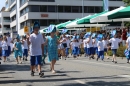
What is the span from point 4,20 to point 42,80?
10339 cm

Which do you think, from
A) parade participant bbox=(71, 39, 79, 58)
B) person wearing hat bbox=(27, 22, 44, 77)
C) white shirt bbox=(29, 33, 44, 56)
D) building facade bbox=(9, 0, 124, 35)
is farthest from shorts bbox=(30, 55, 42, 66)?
building facade bbox=(9, 0, 124, 35)

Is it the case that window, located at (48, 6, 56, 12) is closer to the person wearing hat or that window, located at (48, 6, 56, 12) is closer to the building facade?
the building facade

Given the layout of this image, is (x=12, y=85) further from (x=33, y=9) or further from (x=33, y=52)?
(x=33, y=9)

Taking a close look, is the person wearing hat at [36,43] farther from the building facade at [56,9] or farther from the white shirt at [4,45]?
the building facade at [56,9]

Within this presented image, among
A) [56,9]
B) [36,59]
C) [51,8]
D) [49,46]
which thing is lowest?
[36,59]

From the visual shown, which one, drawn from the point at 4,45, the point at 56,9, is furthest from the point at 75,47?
the point at 56,9

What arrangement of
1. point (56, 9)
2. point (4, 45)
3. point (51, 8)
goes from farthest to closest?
point (56, 9) → point (51, 8) → point (4, 45)

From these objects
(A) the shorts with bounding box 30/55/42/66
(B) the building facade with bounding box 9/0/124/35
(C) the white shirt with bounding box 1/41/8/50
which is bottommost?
(A) the shorts with bounding box 30/55/42/66

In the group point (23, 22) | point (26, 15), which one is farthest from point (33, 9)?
point (23, 22)

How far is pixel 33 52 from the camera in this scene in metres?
12.5

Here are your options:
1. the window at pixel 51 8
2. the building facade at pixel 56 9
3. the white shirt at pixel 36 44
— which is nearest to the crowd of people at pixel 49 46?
the white shirt at pixel 36 44

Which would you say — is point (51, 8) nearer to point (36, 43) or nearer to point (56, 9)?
point (56, 9)

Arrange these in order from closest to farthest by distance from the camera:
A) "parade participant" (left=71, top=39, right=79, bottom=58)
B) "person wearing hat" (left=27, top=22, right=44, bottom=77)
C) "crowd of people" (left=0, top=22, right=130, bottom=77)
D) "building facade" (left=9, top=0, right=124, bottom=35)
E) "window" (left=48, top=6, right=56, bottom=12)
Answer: "person wearing hat" (left=27, top=22, right=44, bottom=77)
"crowd of people" (left=0, top=22, right=130, bottom=77)
"parade participant" (left=71, top=39, right=79, bottom=58)
"building facade" (left=9, top=0, right=124, bottom=35)
"window" (left=48, top=6, right=56, bottom=12)

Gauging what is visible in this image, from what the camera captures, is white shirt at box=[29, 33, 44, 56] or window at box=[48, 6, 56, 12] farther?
window at box=[48, 6, 56, 12]
